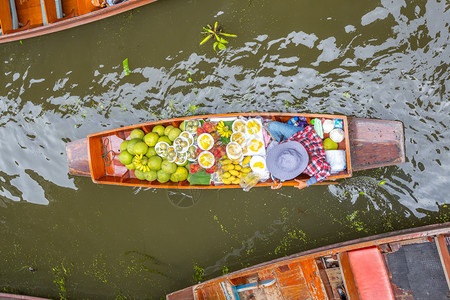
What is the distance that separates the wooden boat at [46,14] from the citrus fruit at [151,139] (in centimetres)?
201

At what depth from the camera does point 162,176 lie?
165 inches

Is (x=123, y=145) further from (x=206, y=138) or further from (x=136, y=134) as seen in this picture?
(x=206, y=138)

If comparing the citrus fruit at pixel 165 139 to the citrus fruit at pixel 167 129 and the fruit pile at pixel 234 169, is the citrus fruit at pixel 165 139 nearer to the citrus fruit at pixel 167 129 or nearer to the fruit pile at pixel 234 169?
the citrus fruit at pixel 167 129

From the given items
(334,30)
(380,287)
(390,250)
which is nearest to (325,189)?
(390,250)

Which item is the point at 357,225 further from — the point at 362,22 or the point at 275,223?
the point at 362,22

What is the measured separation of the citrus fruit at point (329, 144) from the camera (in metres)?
→ 3.99

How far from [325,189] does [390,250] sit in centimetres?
114

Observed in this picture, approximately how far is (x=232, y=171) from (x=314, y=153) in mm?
1014

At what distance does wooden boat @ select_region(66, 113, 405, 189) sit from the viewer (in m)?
4.11

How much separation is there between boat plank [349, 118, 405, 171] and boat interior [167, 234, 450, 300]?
1027mm

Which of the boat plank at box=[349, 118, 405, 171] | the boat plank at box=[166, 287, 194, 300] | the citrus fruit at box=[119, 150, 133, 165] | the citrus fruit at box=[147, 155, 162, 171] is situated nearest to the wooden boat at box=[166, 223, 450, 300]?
the boat plank at box=[166, 287, 194, 300]

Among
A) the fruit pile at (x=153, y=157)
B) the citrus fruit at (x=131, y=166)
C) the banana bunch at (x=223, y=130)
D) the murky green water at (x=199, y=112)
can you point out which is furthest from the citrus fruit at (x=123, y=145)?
the banana bunch at (x=223, y=130)

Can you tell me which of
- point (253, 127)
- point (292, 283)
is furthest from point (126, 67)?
point (292, 283)

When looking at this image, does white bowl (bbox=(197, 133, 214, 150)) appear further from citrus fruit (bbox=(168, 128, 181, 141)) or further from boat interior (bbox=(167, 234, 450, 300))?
boat interior (bbox=(167, 234, 450, 300))
